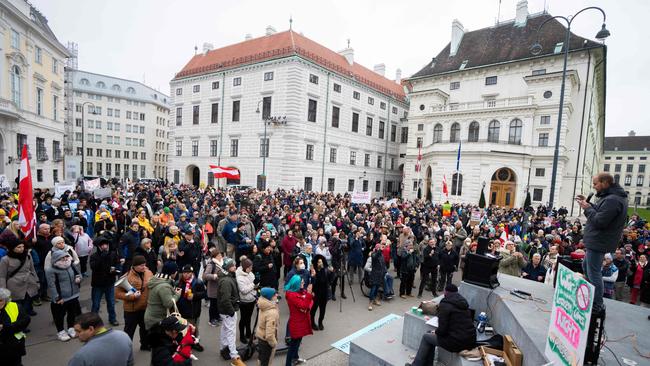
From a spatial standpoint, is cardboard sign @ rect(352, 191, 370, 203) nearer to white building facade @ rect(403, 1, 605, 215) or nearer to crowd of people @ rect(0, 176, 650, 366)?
crowd of people @ rect(0, 176, 650, 366)

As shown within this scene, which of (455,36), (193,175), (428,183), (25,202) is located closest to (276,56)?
(193,175)

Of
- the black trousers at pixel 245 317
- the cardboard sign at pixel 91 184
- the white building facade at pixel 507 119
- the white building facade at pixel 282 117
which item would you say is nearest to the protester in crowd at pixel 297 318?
the black trousers at pixel 245 317

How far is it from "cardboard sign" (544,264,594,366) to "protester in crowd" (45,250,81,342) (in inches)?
306

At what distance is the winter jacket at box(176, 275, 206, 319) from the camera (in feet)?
18.4

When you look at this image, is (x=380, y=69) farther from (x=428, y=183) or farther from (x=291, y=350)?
(x=291, y=350)

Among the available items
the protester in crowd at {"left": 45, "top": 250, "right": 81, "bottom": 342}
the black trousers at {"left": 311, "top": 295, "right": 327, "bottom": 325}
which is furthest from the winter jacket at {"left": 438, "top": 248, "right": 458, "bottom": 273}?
the protester in crowd at {"left": 45, "top": 250, "right": 81, "bottom": 342}

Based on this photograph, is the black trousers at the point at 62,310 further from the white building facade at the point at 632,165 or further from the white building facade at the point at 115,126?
the white building facade at the point at 632,165

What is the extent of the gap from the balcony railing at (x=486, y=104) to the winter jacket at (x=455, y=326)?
3328 cm

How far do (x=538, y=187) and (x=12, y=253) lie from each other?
119ft

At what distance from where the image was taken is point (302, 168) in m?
33.0

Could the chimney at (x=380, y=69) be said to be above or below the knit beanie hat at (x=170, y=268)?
above

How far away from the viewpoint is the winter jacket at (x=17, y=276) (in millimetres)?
5645

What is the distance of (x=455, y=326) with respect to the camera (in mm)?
4547

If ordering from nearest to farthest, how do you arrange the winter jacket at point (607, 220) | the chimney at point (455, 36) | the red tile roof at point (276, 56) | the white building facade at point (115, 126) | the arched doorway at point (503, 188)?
1. the winter jacket at point (607, 220)
2. the arched doorway at point (503, 188)
3. the red tile roof at point (276, 56)
4. the chimney at point (455, 36)
5. the white building facade at point (115, 126)
